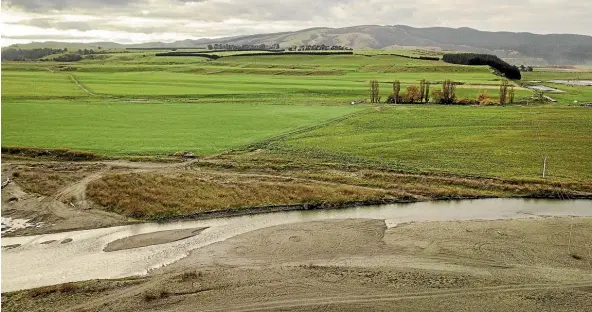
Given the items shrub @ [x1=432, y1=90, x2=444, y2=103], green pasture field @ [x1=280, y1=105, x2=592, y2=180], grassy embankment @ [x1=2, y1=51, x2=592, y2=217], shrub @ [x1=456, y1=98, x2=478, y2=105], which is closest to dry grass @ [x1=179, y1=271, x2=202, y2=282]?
grassy embankment @ [x1=2, y1=51, x2=592, y2=217]

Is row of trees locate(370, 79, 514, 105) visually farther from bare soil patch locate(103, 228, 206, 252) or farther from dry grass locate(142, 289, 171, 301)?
dry grass locate(142, 289, 171, 301)

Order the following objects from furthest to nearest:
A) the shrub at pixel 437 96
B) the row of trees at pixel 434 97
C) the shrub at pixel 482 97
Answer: the shrub at pixel 437 96 < the shrub at pixel 482 97 < the row of trees at pixel 434 97

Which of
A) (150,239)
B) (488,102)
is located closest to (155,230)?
(150,239)

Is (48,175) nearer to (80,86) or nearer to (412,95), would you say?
(412,95)

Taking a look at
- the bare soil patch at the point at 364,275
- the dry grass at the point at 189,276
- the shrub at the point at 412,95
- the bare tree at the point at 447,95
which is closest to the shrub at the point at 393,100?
the shrub at the point at 412,95

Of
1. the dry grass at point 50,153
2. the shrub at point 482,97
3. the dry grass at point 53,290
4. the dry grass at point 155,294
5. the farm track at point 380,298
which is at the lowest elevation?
the farm track at point 380,298

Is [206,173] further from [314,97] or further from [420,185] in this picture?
[314,97]

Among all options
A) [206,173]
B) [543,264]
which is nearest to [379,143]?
[206,173]

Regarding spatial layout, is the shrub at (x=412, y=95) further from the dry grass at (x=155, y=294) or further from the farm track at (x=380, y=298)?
the dry grass at (x=155, y=294)
